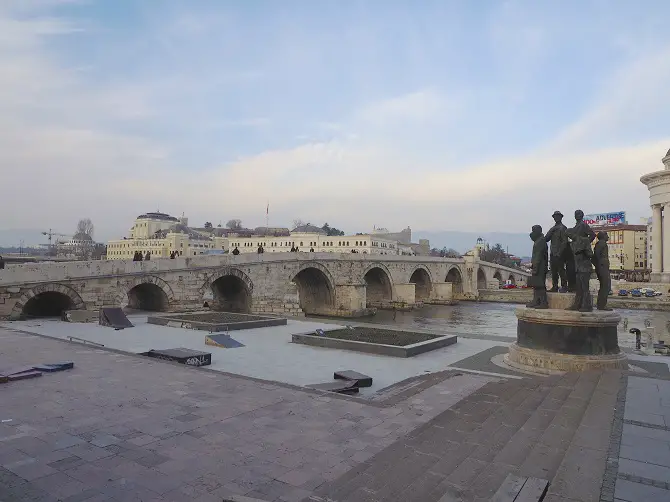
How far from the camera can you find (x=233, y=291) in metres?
24.2

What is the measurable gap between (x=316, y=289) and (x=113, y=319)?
17145 millimetres

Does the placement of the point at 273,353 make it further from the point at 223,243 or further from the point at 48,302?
the point at 223,243

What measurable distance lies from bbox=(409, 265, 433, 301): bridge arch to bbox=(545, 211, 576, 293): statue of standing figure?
31.9 metres

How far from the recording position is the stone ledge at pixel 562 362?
25.2 ft


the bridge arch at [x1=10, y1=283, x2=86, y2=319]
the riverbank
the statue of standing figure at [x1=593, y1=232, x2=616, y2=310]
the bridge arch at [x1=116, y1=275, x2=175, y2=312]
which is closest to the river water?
the riverbank

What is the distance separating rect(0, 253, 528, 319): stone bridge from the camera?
15.4 metres

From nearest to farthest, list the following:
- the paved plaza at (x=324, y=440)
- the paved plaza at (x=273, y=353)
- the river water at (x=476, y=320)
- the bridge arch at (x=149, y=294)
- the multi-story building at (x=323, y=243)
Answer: the paved plaza at (x=324, y=440) < the paved plaza at (x=273, y=353) < the bridge arch at (x=149, y=294) < the river water at (x=476, y=320) < the multi-story building at (x=323, y=243)

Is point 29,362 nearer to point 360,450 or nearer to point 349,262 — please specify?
point 360,450

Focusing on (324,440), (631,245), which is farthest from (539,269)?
(631,245)

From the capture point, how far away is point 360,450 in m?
4.02

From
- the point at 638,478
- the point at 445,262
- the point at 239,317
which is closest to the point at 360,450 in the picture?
the point at 638,478

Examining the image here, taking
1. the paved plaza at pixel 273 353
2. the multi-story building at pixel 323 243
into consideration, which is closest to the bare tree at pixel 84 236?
the multi-story building at pixel 323 243

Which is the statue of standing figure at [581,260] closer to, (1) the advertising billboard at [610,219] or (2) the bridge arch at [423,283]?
(2) the bridge arch at [423,283]

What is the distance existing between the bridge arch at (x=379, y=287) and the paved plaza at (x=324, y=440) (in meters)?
28.8
